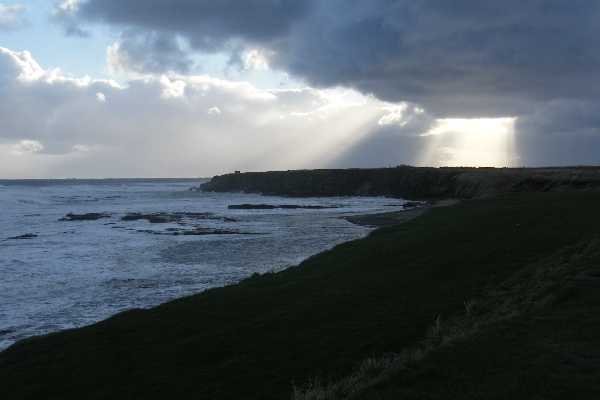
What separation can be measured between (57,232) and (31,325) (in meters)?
32.5

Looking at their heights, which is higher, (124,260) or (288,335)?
(288,335)

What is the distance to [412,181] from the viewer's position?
116 metres

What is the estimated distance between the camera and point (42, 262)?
95.7ft

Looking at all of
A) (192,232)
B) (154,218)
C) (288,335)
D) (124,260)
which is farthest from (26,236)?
(288,335)

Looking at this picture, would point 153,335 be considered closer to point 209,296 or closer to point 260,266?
point 209,296

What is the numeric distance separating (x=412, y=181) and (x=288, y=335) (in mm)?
107707

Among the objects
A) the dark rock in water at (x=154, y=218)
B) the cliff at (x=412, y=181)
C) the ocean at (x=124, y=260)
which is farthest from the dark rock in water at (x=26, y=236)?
the cliff at (x=412, y=181)

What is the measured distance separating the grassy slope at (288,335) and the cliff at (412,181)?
48.4 metres

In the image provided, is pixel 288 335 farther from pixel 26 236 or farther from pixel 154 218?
pixel 154 218

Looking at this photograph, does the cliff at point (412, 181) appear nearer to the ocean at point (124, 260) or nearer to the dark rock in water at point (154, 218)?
the ocean at point (124, 260)

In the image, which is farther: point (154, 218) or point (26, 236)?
point (154, 218)

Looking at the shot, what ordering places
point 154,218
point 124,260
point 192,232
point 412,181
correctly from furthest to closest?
point 412,181 → point 154,218 → point 192,232 → point 124,260

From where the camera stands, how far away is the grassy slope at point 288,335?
929 centimetres

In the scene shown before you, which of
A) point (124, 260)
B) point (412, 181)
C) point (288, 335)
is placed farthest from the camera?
point (412, 181)
